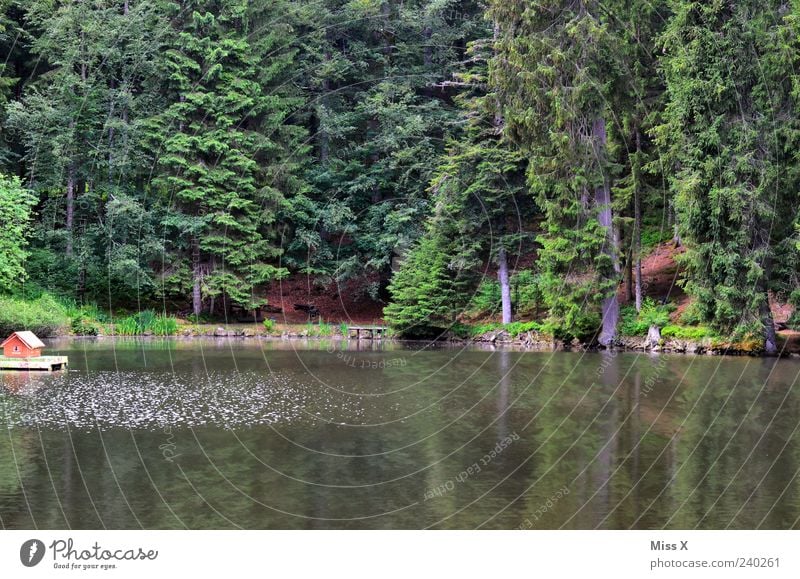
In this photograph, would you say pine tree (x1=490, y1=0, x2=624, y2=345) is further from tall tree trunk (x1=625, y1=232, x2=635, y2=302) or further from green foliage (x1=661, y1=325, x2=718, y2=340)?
tall tree trunk (x1=625, y1=232, x2=635, y2=302)

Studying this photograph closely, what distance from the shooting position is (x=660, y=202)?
3488 centimetres

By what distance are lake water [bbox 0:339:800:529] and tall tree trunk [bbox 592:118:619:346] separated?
6.34 metres

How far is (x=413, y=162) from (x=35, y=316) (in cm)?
1816

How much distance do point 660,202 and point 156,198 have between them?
75.9 ft

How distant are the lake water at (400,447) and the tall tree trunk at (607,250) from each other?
6.34 meters

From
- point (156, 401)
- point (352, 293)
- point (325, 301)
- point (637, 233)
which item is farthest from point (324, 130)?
point (156, 401)

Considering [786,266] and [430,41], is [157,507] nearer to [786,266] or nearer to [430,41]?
[786,266]

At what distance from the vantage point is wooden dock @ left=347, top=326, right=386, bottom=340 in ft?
122

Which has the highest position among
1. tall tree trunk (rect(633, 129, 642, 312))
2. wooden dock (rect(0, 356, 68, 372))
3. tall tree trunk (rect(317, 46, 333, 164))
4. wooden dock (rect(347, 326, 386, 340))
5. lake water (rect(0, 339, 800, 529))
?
tall tree trunk (rect(317, 46, 333, 164))

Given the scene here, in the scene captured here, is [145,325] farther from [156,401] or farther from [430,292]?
[156,401]

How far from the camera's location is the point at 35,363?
24062mm

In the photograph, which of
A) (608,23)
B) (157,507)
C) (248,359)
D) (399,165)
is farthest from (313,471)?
(399,165)

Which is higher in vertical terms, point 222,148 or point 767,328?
point 222,148

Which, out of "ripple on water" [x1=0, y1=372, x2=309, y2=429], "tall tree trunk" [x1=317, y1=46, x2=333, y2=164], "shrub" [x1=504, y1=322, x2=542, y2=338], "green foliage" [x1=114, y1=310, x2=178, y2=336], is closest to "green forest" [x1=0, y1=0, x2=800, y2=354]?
"tall tree trunk" [x1=317, y1=46, x2=333, y2=164]
